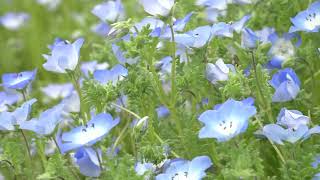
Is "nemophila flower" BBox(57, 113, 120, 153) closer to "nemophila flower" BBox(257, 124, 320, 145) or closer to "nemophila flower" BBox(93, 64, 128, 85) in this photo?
"nemophila flower" BBox(93, 64, 128, 85)

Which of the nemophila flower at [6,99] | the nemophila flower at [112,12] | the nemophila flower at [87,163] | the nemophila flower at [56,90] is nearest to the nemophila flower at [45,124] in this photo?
the nemophila flower at [87,163]

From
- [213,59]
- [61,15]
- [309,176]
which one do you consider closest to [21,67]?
[61,15]

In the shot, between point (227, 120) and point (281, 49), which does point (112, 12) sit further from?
point (227, 120)

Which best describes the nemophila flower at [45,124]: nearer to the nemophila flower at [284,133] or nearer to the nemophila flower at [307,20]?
the nemophila flower at [284,133]

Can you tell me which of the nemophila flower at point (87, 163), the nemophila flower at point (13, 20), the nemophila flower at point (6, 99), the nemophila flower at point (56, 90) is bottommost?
the nemophila flower at point (13, 20)

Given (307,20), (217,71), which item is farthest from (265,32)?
(217,71)
